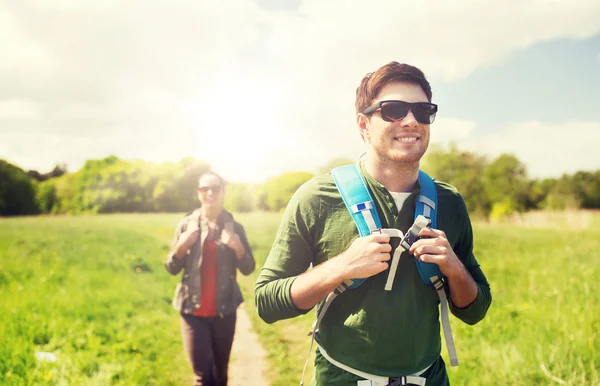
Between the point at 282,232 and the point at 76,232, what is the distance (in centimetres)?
2181

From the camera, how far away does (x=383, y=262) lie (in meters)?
1.69

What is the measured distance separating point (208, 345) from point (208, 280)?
66 cm

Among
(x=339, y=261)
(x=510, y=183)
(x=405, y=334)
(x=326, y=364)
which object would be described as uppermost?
(x=510, y=183)

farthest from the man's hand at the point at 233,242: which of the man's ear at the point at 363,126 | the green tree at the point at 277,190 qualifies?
the green tree at the point at 277,190

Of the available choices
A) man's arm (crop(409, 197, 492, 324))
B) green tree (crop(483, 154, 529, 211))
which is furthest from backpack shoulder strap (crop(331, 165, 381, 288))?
green tree (crop(483, 154, 529, 211))

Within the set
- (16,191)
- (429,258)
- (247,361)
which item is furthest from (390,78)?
(16,191)

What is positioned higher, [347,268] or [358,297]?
[347,268]

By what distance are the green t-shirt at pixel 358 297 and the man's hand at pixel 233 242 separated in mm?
2605

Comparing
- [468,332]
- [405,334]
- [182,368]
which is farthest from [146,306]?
[405,334]

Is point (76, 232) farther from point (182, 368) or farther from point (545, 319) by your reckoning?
point (545, 319)

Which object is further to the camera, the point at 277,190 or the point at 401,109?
the point at 277,190

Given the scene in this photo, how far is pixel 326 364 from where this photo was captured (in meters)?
1.97

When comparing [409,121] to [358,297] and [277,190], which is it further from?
[277,190]

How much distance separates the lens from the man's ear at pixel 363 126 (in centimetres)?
206
